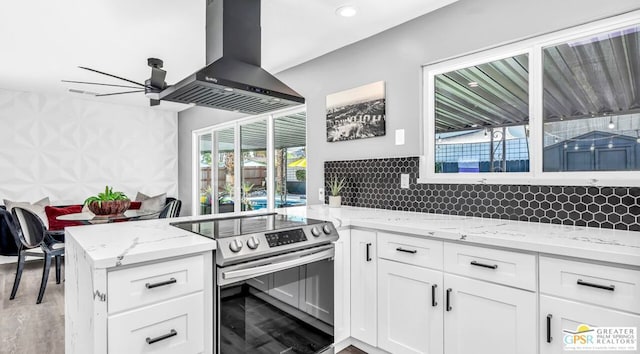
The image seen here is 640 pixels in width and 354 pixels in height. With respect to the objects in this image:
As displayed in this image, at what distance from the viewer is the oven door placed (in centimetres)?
152

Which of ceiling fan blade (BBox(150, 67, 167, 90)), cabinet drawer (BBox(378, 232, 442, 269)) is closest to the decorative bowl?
ceiling fan blade (BBox(150, 67, 167, 90))

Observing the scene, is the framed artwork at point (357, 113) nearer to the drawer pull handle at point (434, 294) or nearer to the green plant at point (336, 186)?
the green plant at point (336, 186)

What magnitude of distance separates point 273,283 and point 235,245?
1.13ft

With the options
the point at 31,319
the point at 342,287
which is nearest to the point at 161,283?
the point at 342,287

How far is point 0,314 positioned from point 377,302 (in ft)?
10.6

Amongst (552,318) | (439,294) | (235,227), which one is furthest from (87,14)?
(552,318)

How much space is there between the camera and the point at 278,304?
1.75 meters

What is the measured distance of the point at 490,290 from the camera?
5.05 feet

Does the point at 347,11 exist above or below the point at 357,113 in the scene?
above

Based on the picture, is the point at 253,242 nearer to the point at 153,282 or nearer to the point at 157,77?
the point at 153,282

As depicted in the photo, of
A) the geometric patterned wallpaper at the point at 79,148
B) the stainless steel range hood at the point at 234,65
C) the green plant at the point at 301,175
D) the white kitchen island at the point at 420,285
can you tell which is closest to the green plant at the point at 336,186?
the green plant at the point at 301,175

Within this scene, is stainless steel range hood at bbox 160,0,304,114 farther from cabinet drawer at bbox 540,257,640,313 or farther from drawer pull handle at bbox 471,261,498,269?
cabinet drawer at bbox 540,257,640,313

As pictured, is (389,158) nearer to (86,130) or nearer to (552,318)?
(552,318)

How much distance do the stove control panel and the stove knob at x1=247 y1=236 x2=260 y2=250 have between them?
2.6 inches
